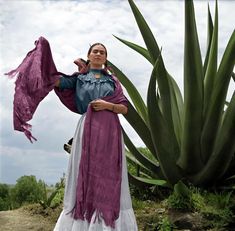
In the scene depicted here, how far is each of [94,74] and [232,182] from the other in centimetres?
233

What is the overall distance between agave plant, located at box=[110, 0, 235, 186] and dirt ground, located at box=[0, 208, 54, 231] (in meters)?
1.02

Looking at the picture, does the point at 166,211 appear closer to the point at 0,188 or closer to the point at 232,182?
the point at 232,182

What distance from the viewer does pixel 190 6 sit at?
13.8 ft

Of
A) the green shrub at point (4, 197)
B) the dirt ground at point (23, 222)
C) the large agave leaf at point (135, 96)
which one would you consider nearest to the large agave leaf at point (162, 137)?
the large agave leaf at point (135, 96)

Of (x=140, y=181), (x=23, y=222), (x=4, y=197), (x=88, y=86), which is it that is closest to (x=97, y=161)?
(x=88, y=86)

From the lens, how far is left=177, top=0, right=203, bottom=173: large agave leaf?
14.6ft

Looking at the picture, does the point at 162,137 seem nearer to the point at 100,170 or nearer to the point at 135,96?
the point at 135,96

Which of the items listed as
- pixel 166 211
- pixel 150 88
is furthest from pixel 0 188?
pixel 150 88

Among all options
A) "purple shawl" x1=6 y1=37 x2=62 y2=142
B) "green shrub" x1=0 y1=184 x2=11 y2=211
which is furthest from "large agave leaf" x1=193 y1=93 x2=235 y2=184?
"green shrub" x1=0 y1=184 x2=11 y2=211

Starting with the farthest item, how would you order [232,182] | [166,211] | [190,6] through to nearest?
[232,182] → [166,211] → [190,6]

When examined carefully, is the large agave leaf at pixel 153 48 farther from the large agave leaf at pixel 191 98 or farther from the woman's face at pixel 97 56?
the woman's face at pixel 97 56

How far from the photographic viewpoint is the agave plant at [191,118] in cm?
458

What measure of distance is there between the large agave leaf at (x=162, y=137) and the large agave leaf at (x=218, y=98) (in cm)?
33

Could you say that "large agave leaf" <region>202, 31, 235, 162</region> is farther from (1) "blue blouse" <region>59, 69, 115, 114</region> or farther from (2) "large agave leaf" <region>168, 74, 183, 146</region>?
(1) "blue blouse" <region>59, 69, 115, 114</region>
